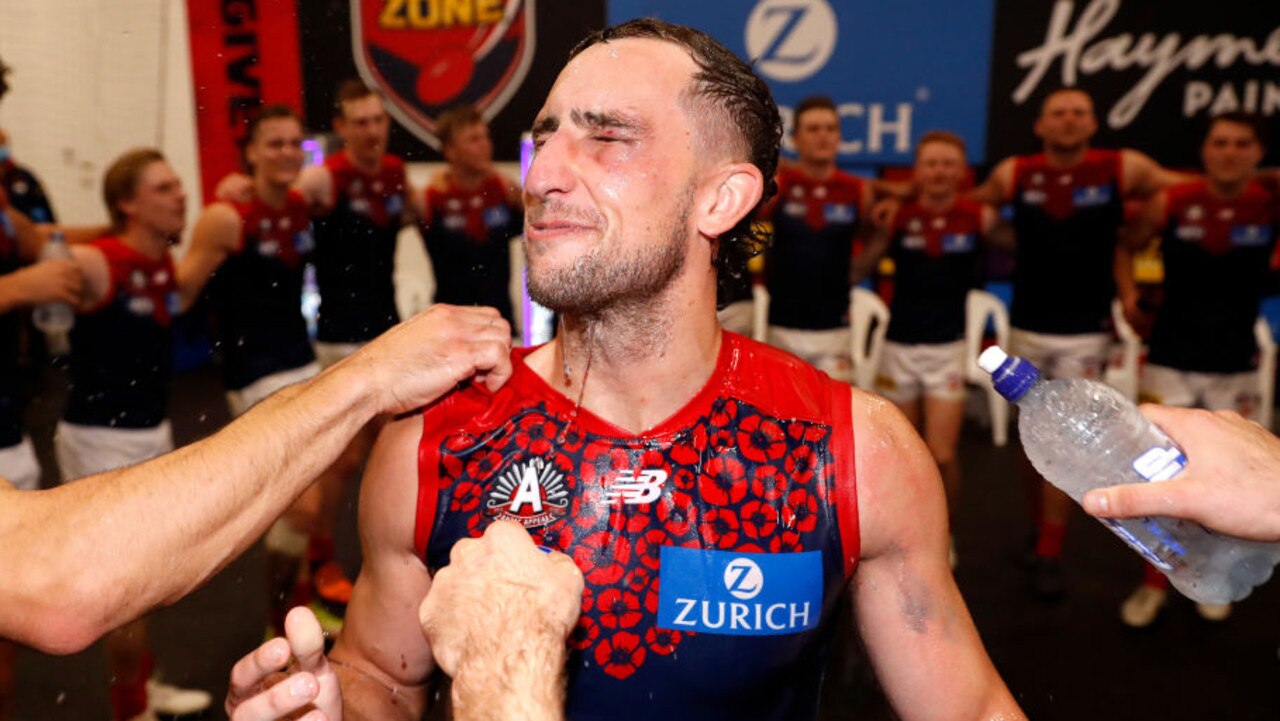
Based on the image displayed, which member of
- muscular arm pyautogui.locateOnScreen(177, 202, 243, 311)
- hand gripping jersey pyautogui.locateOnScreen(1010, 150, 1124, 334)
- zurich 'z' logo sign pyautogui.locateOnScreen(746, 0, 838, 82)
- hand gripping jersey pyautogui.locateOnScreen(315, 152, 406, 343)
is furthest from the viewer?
zurich 'z' logo sign pyautogui.locateOnScreen(746, 0, 838, 82)

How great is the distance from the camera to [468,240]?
561 centimetres

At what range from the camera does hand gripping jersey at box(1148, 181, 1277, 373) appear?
16.5 feet

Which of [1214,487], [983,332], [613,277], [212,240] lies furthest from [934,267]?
[1214,487]

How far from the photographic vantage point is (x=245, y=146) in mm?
5121

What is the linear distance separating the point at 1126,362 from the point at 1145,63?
217 cm

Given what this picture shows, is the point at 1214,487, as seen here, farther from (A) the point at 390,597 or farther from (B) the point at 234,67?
(B) the point at 234,67

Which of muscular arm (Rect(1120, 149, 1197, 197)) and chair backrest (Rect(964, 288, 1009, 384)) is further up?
muscular arm (Rect(1120, 149, 1197, 197))

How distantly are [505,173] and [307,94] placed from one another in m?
1.55

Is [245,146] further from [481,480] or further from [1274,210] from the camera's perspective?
[1274,210]

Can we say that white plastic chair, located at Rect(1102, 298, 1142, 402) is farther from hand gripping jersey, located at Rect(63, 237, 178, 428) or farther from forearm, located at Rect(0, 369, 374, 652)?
forearm, located at Rect(0, 369, 374, 652)

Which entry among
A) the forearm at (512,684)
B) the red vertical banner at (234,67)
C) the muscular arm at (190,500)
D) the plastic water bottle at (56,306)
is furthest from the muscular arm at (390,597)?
the red vertical banner at (234,67)

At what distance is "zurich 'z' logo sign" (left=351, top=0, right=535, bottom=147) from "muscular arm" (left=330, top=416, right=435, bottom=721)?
5396mm

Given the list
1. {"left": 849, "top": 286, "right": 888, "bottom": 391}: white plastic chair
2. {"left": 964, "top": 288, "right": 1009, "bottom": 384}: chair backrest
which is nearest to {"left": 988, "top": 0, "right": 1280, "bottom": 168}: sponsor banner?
{"left": 964, "top": 288, "right": 1009, "bottom": 384}: chair backrest

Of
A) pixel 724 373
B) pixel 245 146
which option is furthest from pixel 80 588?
pixel 245 146
